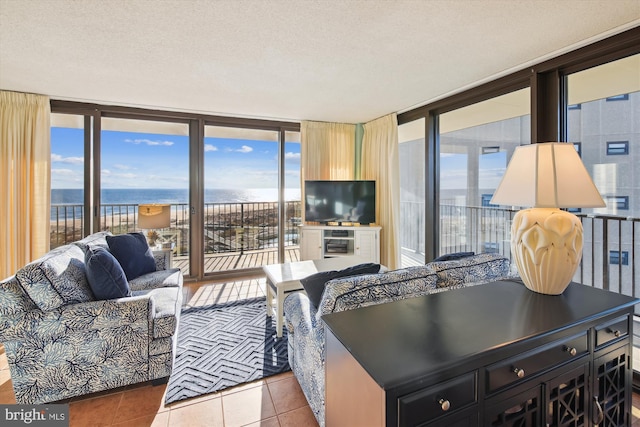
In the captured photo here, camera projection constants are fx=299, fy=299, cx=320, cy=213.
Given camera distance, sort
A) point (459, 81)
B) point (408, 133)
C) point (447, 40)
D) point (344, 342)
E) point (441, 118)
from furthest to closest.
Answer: point (408, 133), point (441, 118), point (459, 81), point (447, 40), point (344, 342)

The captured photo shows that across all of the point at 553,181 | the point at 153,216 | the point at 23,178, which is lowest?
the point at 153,216

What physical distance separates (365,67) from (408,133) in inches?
77.3

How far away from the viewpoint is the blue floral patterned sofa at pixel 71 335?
168 cm

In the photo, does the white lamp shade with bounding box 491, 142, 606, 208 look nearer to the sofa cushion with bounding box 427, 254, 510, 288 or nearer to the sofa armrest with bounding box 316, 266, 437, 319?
the sofa cushion with bounding box 427, 254, 510, 288

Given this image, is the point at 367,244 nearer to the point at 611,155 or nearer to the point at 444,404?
the point at 611,155

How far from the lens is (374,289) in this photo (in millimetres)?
1473

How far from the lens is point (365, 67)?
2.69 meters

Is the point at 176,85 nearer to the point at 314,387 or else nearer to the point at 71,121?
the point at 71,121

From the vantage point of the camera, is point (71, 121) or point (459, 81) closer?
point (459, 81)

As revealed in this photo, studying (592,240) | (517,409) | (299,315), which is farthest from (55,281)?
(592,240)

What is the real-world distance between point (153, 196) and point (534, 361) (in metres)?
5.45

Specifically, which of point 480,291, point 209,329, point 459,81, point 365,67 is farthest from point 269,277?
point 459,81

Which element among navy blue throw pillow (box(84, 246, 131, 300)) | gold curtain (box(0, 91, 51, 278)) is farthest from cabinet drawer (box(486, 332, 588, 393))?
gold curtain (box(0, 91, 51, 278))

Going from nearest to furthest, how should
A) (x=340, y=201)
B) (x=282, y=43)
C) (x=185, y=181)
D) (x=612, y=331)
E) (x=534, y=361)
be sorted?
(x=534, y=361) < (x=612, y=331) < (x=282, y=43) < (x=185, y=181) < (x=340, y=201)
